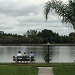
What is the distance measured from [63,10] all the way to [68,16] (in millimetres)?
441

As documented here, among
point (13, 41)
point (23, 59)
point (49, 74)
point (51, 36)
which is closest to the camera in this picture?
point (49, 74)

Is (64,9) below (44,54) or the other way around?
the other way around

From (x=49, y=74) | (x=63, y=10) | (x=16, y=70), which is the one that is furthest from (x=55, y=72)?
(x=63, y=10)

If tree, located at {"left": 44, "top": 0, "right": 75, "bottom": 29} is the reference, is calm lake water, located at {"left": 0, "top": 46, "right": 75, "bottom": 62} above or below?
below

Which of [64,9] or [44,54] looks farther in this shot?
[44,54]

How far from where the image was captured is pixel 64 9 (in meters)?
17.8

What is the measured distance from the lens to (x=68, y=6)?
17766mm

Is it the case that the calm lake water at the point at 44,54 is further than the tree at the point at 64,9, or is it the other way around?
the calm lake water at the point at 44,54

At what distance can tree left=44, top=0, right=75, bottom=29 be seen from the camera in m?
17.5

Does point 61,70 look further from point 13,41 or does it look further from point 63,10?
point 13,41

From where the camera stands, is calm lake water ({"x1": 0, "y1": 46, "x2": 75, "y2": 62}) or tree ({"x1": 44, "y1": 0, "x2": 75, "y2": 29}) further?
calm lake water ({"x1": 0, "y1": 46, "x2": 75, "y2": 62})

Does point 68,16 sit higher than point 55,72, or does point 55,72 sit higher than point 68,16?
point 68,16

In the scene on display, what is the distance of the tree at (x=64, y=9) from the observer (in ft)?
57.5

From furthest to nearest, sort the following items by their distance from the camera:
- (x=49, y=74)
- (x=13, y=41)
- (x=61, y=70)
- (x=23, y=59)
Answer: (x=13, y=41) < (x=23, y=59) < (x=61, y=70) < (x=49, y=74)
